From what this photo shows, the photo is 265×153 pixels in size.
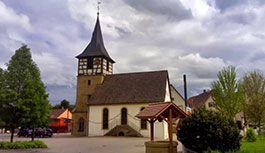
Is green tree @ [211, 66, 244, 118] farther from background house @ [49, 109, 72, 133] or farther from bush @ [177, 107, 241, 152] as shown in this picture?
background house @ [49, 109, 72, 133]

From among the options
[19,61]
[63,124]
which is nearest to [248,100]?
[19,61]

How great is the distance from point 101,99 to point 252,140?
19544mm

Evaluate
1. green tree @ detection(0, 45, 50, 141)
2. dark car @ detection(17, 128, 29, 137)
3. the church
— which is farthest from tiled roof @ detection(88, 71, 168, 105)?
green tree @ detection(0, 45, 50, 141)

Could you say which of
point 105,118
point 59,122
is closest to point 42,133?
point 105,118

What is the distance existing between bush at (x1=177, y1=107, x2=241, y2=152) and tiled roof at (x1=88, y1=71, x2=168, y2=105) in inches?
676

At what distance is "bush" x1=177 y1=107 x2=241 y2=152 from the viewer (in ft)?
34.1

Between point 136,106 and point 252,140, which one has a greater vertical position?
point 136,106

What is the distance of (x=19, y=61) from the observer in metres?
16.3

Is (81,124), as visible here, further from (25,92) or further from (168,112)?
(168,112)

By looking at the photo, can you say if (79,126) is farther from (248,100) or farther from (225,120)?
(225,120)

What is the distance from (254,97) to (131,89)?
15.4 metres

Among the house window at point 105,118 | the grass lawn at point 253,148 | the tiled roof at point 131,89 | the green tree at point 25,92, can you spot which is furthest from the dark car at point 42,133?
the grass lawn at point 253,148

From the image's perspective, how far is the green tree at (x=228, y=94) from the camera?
18.8 metres

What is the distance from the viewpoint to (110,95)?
31.8 meters
